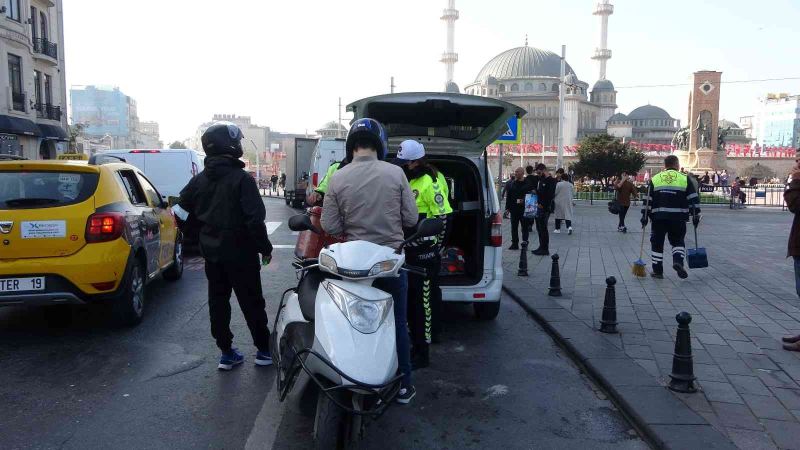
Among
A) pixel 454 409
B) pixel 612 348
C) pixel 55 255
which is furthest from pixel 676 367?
pixel 55 255

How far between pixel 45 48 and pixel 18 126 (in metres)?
7.66

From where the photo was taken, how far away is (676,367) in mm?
4633

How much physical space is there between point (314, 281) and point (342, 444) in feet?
3.01

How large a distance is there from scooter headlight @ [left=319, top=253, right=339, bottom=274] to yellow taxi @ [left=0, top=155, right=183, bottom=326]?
119 inches

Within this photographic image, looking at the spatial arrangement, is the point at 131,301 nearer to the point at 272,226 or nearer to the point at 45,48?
the point at 272,226

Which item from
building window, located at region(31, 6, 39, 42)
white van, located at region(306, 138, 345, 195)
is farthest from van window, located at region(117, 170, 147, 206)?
building window, located at region(31, 6, 39, 42)

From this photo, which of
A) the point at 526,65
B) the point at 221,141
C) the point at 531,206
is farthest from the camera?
the point at 526,65

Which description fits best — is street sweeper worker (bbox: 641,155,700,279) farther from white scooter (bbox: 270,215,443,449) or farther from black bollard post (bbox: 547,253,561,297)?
white scooter (bbox: 270,215,443,449)

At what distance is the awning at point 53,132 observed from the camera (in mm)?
34516

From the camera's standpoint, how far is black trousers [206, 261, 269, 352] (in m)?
4.72

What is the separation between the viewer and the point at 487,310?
6863 millimetres

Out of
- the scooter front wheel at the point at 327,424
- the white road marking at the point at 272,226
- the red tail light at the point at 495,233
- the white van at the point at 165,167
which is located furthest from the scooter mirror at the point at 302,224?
the white road marking at the point at 272,226

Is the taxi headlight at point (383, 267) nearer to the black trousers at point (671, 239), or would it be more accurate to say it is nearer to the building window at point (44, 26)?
the black trousers at point (671, 239)

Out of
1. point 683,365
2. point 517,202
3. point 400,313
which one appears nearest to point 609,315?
point 683,365
